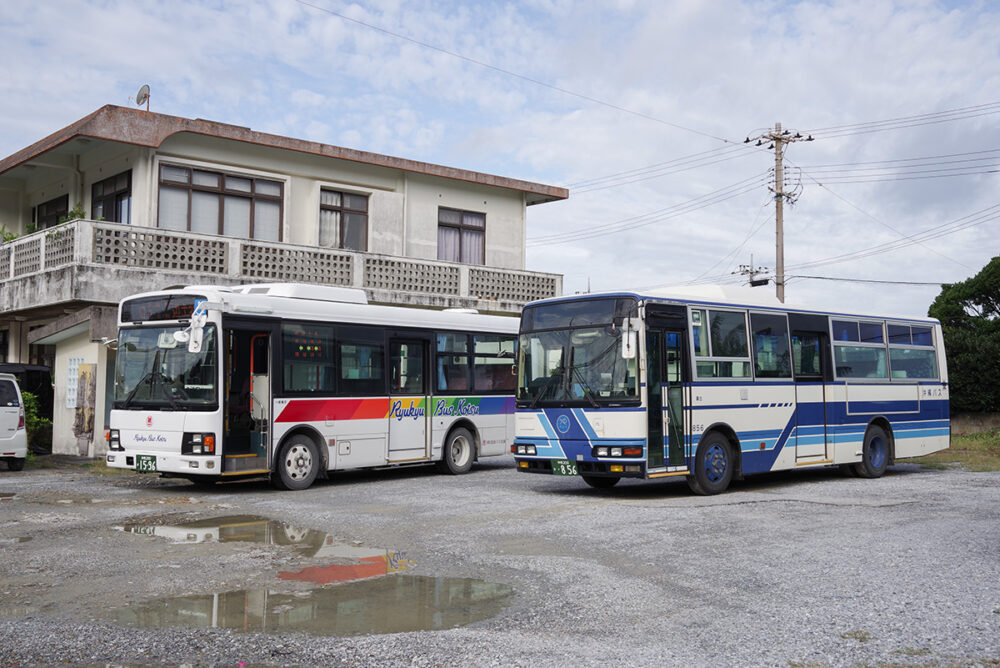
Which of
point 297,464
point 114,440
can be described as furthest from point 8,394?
point 297,464

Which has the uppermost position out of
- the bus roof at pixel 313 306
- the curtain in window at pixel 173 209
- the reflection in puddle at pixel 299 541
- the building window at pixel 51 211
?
the building window at pixel 51 211

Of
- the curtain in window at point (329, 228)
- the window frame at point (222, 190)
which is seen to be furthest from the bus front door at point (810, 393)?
the curtain in window at point (329, 228)

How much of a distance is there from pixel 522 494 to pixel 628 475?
181cm

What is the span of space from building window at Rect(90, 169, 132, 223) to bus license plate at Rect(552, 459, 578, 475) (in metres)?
13.8

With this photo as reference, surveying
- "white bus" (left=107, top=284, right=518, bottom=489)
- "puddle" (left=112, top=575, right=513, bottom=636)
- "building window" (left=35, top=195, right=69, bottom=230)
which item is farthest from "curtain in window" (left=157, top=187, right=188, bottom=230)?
"puddle" (left=112, top=575, right=513, bottom=636)

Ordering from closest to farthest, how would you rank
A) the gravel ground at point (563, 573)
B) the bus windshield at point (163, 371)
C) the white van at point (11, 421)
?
1. the gravel ground at point (563, 573)
2. the bus windshield at point (163, 371)
3. the white van at point (11, 421)

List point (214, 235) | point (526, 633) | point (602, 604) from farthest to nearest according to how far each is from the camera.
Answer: point (214, 235) < point (602, 604) < point (526, 633)

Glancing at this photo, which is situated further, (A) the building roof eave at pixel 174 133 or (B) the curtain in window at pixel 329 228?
(B) the curtain in window at pixel 329 228

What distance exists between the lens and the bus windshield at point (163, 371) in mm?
14008

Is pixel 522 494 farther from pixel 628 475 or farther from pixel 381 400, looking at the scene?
pixel 381 400

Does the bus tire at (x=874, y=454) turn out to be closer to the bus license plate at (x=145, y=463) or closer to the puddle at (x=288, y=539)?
the puddle at (x=288, y=539)

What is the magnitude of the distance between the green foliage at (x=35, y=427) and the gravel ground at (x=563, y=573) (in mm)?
6472

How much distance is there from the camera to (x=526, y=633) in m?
6.34

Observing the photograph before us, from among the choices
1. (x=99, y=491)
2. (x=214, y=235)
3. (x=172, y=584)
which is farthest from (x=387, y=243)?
(x=172, y=584)
